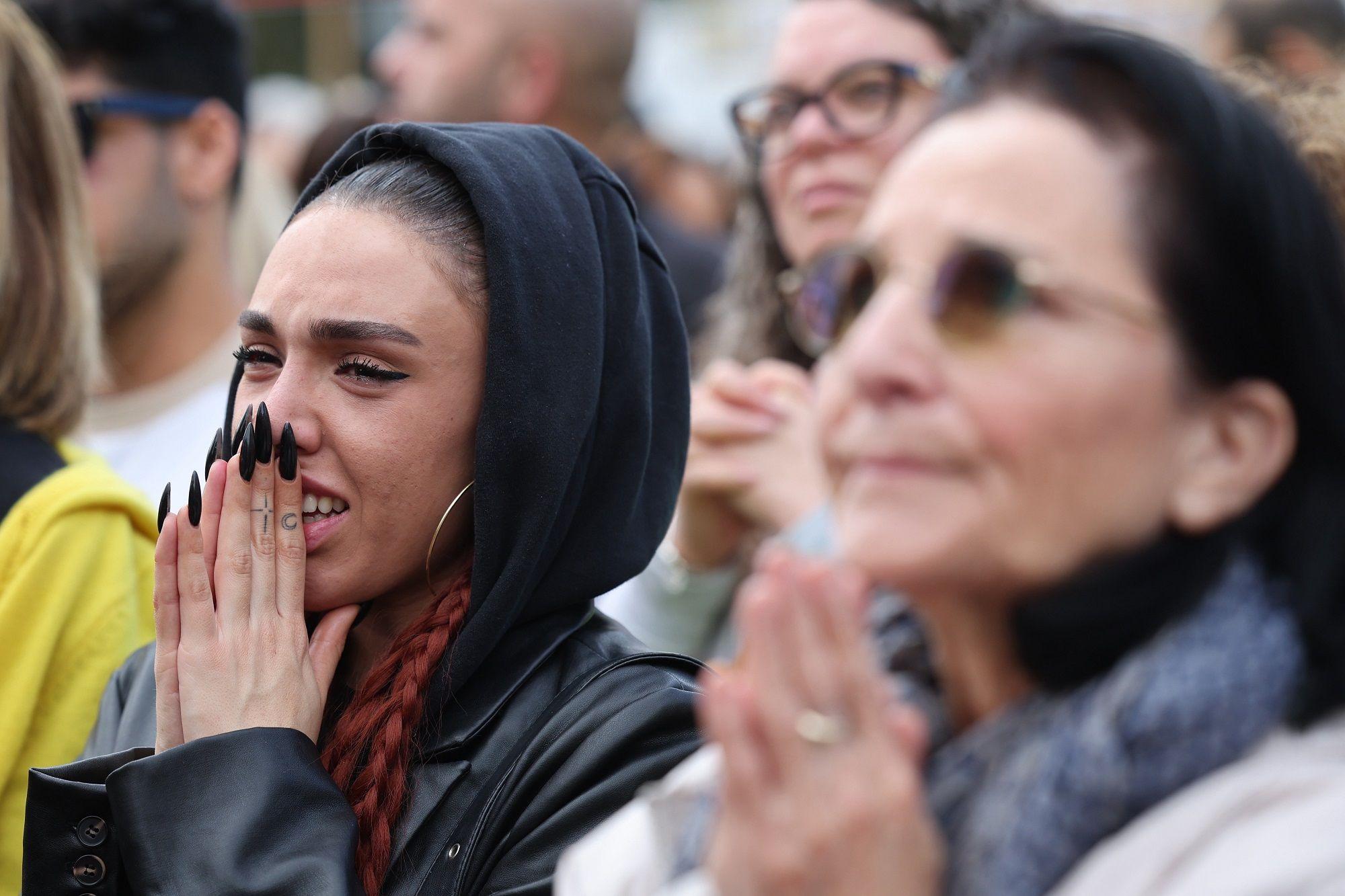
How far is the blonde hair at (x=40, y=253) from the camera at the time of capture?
3.13m

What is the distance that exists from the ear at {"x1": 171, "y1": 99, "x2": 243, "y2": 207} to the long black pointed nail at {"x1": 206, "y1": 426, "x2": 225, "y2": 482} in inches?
84.6

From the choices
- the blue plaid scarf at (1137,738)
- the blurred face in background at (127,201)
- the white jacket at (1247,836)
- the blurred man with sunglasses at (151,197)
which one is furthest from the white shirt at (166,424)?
the white jacket at (1247,836)

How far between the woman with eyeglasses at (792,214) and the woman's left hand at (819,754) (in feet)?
6.33

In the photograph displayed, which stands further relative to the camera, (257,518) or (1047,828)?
(257,518)

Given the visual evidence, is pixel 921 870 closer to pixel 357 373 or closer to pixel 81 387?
pixel 357 373

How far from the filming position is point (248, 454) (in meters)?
2.31

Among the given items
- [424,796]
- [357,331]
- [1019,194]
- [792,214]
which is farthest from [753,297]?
[1019,194]

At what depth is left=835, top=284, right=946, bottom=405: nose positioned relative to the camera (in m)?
1.44

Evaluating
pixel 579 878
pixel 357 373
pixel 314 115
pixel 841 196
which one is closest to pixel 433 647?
pixel 357 373

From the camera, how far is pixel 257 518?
2.33 meters

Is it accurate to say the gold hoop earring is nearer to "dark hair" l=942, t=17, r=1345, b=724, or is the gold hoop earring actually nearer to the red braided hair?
the red braided hair

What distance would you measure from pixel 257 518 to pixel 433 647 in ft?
1.13

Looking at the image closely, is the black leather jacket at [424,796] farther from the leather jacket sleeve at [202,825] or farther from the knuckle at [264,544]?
the knuckle at [264,544]

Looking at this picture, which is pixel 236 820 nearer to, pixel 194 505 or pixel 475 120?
pixel 194 505
